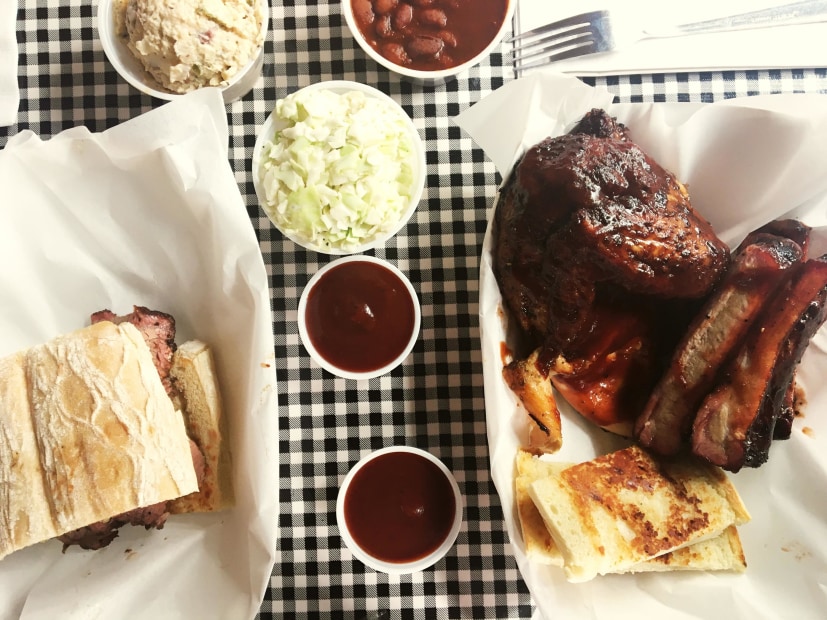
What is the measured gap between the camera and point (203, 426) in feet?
6.44

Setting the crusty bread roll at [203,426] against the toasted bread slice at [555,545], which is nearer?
the toasted bread slice at [555,545]

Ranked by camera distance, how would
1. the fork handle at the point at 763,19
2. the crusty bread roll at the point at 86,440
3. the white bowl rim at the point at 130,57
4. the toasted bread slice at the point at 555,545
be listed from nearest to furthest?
the crusty bread roll at the point at 86,440
the toasted bread slice at the point at 555,545
the white bowl rim at the point at 130,57
the fork handle at the point at 763,19

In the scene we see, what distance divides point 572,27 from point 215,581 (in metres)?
2.08

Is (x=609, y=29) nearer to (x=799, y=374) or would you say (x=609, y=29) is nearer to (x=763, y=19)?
(x=763, y=19)

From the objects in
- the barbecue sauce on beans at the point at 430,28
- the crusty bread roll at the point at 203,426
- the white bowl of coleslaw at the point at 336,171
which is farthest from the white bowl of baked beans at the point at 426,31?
the crusty bread roll at the point at 203,426

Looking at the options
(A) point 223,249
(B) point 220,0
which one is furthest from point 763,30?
(A) point 223,249

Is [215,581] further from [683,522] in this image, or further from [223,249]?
[683,522]

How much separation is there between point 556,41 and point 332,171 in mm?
898

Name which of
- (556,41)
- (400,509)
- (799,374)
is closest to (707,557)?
(799,374)

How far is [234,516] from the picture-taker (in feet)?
6.56

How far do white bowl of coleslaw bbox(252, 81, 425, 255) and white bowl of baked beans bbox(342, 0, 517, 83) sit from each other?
146 mm

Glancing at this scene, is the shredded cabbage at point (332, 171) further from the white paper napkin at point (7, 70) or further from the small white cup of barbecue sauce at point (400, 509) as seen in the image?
the white paper napkin at point (7, 70)

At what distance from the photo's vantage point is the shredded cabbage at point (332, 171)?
188 cm

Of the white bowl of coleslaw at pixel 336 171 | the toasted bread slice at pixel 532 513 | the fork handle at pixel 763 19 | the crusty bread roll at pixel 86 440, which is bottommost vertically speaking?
the toasted bread slice at pixel 532 513
